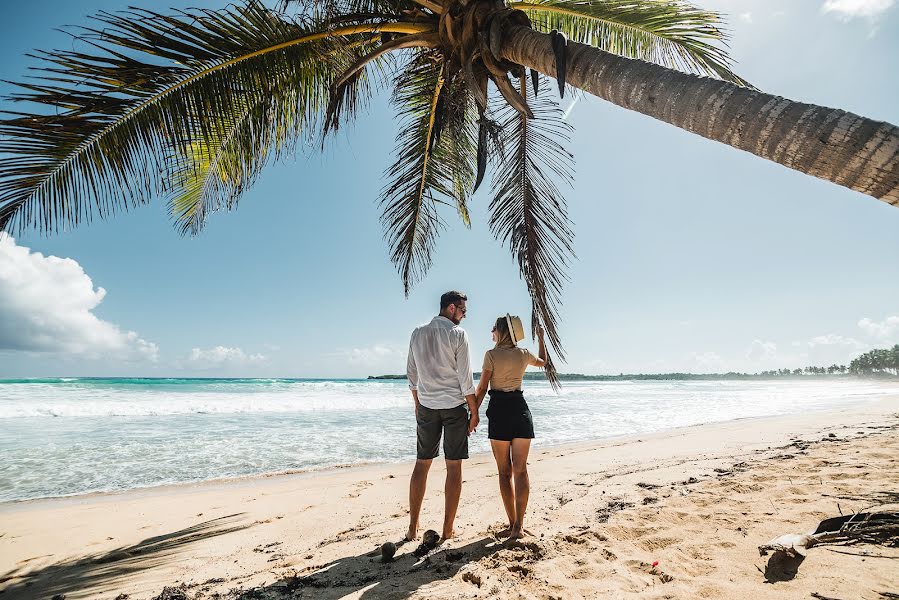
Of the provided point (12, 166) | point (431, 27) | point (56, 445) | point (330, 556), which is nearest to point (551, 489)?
point (330, 556)

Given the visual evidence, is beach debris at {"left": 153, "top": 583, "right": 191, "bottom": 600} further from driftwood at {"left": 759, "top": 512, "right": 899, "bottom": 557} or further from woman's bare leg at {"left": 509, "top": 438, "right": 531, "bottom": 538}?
driftwood at {"left": 759, "top": 512, "right": 899, "bottom": 557}

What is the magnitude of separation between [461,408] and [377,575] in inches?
49.0

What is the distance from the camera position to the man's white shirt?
3.45 meters

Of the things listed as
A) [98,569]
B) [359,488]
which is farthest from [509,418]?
[98,569]

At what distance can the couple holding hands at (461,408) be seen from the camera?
3387mm

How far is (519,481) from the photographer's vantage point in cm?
335

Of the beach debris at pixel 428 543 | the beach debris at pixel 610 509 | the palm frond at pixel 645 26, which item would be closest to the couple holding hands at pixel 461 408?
the beach debris at pixel 428 543

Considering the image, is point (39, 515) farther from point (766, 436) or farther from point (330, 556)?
point (766, 436)

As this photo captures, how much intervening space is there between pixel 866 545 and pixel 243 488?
634 centimetres

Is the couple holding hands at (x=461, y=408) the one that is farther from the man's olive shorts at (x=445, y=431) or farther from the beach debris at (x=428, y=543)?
the beach debris at (x=428, y=543)

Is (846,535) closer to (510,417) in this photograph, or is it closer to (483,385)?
(510,417)

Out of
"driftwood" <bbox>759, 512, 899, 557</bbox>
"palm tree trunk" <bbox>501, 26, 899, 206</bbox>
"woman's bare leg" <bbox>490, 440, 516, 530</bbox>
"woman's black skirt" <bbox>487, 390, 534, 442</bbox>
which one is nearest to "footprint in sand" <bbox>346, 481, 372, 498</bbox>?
"woman's bare leg" <bbox>490, 440, 516, 530</bbox>

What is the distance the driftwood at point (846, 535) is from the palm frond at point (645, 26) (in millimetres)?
3659

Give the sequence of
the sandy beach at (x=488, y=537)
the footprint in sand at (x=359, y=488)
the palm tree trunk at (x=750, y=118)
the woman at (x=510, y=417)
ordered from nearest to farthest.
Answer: the palm tree trunk at (x=750, y=118), the sandy beach at (x=488, y=537), the woman at (x=510, y=417), the footprint in sand at (x=359, y=488)
